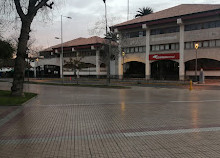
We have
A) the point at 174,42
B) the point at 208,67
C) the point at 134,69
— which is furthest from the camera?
the point at 134,69

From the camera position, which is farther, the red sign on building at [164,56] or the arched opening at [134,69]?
the arched opening at [134,69]

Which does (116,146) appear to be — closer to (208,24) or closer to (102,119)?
(102,119)

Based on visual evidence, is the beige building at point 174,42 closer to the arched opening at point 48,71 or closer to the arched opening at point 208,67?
the arched opening at point 208,67

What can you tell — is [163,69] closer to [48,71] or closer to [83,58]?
[83,58]

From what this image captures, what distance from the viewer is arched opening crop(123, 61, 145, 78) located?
42.7 m

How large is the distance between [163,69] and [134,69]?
6495 mm

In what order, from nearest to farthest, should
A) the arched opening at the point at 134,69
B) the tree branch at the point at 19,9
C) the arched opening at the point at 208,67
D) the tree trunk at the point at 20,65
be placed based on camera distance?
1. the tree branch at the point at 19,9
2. the tree trunk at the point at 20,65
3. the arched opening at the point at 208,67
4. the arched opening at the point at 134,69

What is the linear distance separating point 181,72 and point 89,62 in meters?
23.2

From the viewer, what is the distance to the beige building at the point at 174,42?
32812mm

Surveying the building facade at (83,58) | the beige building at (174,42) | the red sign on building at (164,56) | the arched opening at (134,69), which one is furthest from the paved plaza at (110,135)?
the building facade at (83,58)

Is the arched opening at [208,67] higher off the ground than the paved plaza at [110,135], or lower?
higher

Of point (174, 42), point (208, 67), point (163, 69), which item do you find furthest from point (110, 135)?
point (163, 69)

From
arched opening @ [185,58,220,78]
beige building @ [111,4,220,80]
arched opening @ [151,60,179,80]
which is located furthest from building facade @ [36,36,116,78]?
arched opening @ [185,58,220,78]

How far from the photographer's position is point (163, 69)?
132ft
